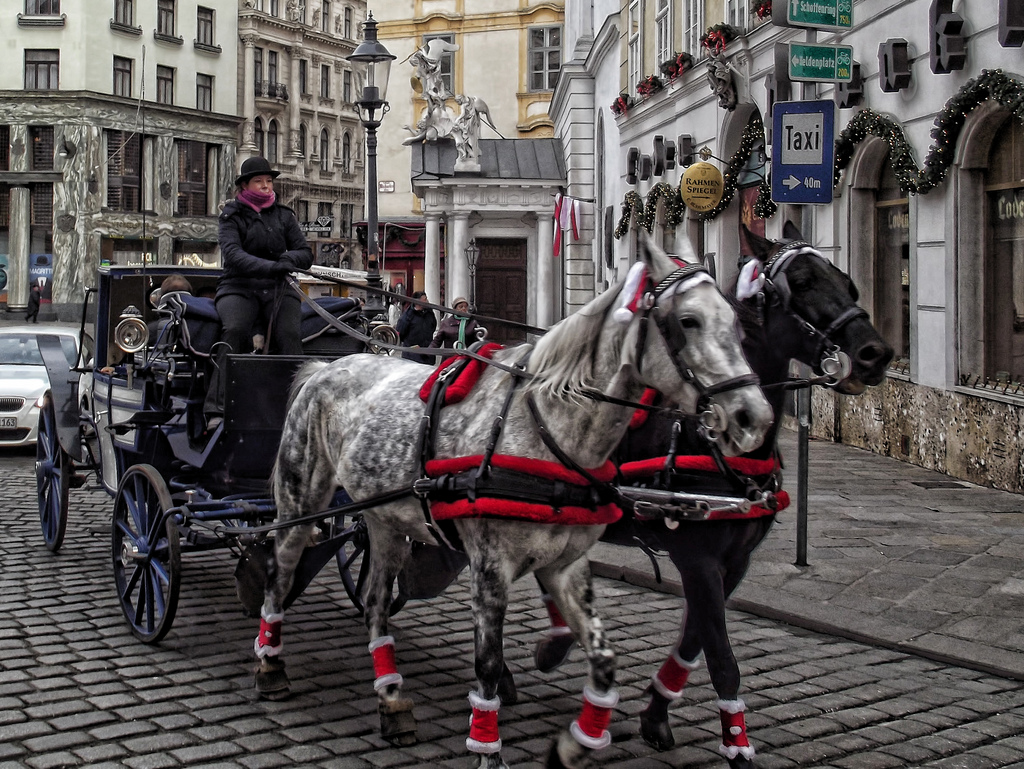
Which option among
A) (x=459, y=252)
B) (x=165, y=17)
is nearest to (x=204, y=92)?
(x=165, y=17)

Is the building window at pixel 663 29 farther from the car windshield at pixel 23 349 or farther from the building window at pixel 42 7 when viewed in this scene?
the building window at pixel 42 7

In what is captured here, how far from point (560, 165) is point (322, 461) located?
95.6 feet

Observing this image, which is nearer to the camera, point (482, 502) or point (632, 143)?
point (482, 502)

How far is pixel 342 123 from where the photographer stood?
230ft

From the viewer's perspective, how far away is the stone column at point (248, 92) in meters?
63.0


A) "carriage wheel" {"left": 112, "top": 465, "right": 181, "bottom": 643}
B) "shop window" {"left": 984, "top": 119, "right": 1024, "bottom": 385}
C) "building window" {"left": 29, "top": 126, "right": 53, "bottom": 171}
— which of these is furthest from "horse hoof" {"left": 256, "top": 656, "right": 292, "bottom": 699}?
"building window" {"left": 29, "top": 126, "right": 53, "bottom": 171}

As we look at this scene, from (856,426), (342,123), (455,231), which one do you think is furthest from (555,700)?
(342,123)

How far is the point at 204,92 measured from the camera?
2254 inches

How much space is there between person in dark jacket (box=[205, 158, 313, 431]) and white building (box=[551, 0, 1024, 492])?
410cm

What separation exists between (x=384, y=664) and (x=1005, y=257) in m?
8.16

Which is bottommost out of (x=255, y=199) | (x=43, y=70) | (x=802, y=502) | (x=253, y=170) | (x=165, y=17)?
(x=802, y=502)

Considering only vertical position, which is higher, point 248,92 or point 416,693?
point 248,92

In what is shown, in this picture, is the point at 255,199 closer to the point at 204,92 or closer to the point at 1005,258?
the point at 1005,258

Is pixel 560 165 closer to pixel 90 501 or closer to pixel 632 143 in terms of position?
pixel 632 143
